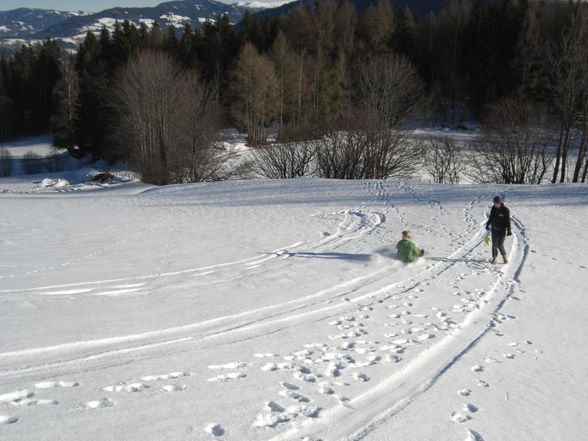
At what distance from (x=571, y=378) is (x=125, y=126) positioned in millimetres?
33917

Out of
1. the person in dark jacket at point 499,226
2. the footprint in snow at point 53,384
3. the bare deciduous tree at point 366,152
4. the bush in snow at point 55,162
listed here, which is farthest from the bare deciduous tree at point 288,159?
the footprint in snow at point 53,384

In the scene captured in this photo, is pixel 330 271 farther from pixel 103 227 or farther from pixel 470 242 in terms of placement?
pixel 103 227

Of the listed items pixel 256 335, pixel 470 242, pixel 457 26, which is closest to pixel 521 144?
pixel 470 242

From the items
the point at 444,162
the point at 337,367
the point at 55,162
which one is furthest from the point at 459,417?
the point at 55,162

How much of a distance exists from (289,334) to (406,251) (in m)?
4.72

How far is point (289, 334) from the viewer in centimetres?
626

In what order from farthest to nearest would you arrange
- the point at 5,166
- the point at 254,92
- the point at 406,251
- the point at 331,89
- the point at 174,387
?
the point at 5,166, the point at 331,89, the point at 254,92, the point at 406,251, the point at 174,387

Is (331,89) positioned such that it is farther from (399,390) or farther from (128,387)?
(128,387)

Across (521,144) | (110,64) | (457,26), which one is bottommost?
(521,144)

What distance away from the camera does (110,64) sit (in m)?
47.6

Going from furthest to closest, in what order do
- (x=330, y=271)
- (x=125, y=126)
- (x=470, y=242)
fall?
(x=125, y=126)
(x=470, y=242)
(x=330, y=271)

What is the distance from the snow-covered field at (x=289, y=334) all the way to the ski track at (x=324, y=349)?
1.0 inches

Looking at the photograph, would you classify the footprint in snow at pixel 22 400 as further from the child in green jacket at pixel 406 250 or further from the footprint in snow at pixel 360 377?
the child in green jacket at pixel 406 250

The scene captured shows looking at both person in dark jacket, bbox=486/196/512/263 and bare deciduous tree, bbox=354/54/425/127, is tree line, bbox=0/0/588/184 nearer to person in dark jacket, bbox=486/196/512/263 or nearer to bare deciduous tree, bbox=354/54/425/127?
bare deciduous tree, bbox=354/54/425/127
